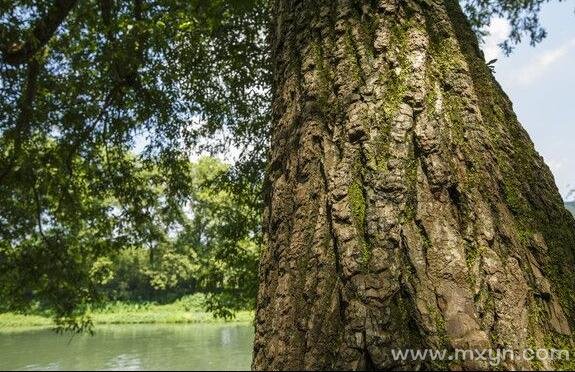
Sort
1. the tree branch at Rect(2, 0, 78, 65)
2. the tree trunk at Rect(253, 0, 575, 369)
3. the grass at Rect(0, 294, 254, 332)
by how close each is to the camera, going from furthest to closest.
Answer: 1. the grass at Rect(0, 294, 254, 332)
2. the tree branch at Rect(2, 0, 78, 65)
3. the tree trunk at Rect(253, 0, 575, 369)

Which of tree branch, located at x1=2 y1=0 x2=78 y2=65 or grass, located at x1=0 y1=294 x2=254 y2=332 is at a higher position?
tree branch, located at x1=2 y1=0 x2=78 y2=65

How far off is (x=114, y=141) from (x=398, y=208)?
6.84m

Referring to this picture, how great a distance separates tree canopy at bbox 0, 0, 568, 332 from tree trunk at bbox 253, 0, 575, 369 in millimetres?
4455

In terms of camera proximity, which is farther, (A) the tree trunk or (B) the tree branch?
(B) the tree branch

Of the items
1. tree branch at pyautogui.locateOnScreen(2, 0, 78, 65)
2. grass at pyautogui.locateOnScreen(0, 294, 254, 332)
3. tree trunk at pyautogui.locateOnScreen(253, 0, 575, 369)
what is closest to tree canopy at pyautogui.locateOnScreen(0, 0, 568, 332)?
tree branch at pyautogui.locateOnScreen(2, 0, 78, 65)

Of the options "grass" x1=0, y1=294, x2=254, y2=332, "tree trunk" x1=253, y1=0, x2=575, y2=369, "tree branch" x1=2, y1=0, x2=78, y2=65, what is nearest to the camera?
"tree trunk" x1=253, y1=0, x2=575, y2=369

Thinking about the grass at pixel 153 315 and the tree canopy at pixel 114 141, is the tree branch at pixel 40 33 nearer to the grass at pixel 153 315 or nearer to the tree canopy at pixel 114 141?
the tree canopy at pixel 114 141

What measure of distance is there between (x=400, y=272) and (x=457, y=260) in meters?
0.17

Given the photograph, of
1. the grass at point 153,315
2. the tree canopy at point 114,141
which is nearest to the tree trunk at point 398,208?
the tree canopy at point 114,141

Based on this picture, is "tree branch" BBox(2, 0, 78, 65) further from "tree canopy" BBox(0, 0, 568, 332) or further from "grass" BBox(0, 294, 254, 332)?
"grass" BBox(0, 294, 254, 332)

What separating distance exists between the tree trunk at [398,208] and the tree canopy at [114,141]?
4.46m

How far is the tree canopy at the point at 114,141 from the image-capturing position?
265 inches

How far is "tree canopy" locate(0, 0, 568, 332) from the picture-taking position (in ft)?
22.1

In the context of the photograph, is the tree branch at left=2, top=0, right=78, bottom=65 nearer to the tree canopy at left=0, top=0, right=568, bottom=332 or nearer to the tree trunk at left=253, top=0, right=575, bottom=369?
the tree canopy at left=0, top=0, right=568, bottom=332
